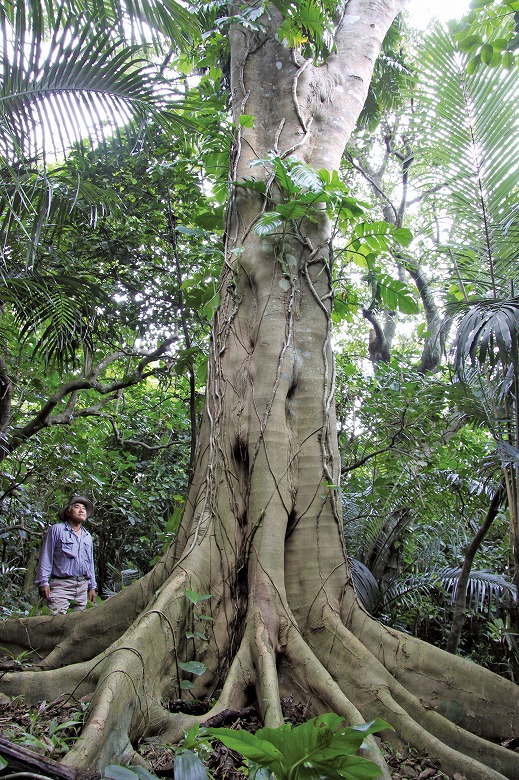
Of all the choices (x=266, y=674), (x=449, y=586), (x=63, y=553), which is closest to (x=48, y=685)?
(x=266, y=674)

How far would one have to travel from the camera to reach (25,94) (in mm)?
3162

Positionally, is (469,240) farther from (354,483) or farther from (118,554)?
(118,554)

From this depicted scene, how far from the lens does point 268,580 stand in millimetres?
2873

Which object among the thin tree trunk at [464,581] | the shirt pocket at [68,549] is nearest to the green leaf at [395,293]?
the thin tree trunk at [464,581]

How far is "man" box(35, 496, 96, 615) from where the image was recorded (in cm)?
504

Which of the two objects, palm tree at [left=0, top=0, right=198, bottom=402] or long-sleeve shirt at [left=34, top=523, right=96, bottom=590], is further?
long-sleeve shirt at [left=34, top=523, right=96, bottom=590]

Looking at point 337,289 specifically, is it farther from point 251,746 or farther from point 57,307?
point 251,746

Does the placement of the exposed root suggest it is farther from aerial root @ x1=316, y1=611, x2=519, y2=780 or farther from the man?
the man

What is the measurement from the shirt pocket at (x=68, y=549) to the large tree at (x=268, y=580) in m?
1.79

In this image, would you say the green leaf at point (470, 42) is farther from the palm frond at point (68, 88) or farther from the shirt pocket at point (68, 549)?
the shirt pocket at point (68, 549)

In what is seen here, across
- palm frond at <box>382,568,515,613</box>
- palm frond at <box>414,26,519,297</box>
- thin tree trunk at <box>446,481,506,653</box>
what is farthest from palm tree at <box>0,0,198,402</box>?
palm frond at <box>382,568,515,613</box>

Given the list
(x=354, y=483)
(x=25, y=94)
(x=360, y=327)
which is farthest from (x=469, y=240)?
(x=360, y=327)

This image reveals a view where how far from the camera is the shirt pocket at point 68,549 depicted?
202 inches

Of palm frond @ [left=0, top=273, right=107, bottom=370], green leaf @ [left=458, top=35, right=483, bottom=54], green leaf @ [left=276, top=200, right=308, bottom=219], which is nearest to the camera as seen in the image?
green leaf @ [left=458, top=35, right=483, bottom=54]
